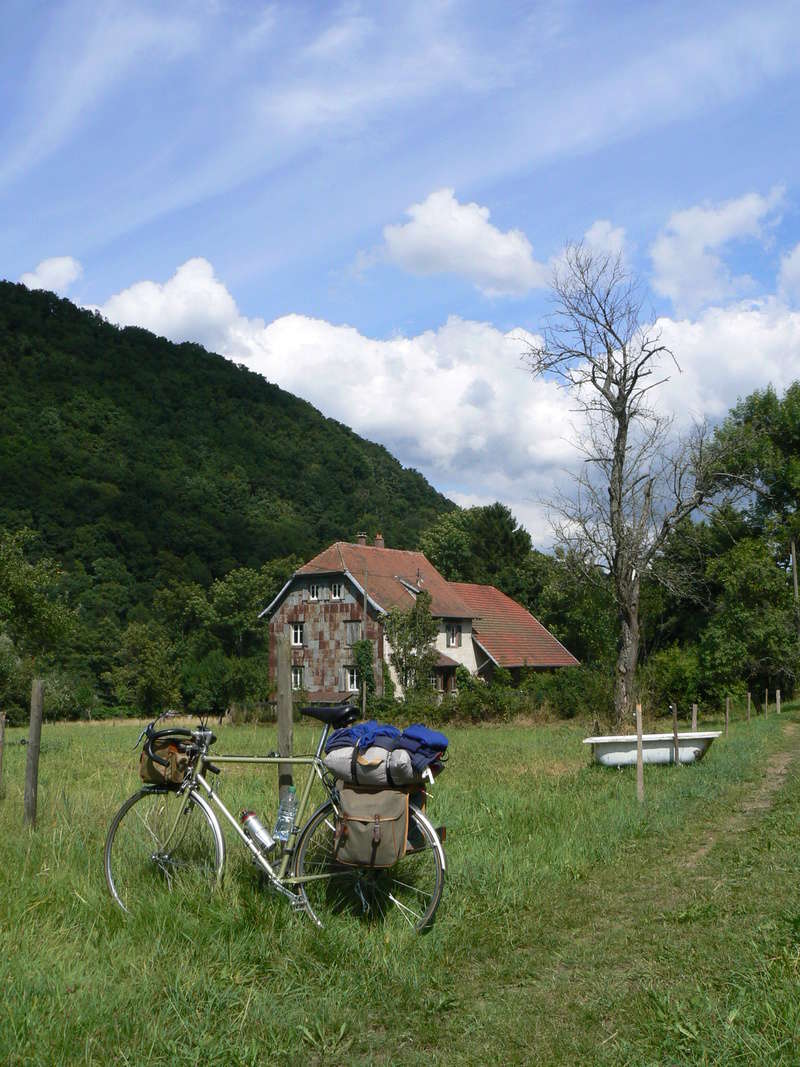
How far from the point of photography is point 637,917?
5.70 meters

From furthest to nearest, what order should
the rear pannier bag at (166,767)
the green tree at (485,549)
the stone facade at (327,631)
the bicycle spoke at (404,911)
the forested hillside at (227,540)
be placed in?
the green tree at (485,549), the stone facade at (327,631), the forested hillside at (227,540), the rear pannier bag at (166,767), the bicycle spoke at (404,911)

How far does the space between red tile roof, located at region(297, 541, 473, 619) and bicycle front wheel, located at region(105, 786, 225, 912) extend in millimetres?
37865

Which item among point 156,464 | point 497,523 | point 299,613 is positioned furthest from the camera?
point 156,464

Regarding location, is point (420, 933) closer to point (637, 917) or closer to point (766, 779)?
point (637, 917)

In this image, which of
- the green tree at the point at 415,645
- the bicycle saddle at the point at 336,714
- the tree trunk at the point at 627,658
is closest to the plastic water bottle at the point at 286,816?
the bicycle saddle at the point at 336,714

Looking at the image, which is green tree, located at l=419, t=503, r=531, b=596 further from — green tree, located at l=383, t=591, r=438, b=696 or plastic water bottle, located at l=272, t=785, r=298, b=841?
plastic water bottle, located at l=272, t=785, r=298, b=841

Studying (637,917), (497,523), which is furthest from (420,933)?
(497,523)

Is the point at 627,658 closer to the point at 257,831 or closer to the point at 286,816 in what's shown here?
the point at 286,816

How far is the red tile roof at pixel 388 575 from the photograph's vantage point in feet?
153

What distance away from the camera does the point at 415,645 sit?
3797cm

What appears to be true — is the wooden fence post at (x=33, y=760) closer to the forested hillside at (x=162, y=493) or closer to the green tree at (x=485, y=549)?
the forested hillside at (x=162, y=493)

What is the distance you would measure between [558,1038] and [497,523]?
215 ft

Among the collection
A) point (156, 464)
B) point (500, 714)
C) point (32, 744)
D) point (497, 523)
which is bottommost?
point (500, 714)

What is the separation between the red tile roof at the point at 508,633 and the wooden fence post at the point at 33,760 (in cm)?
4122
